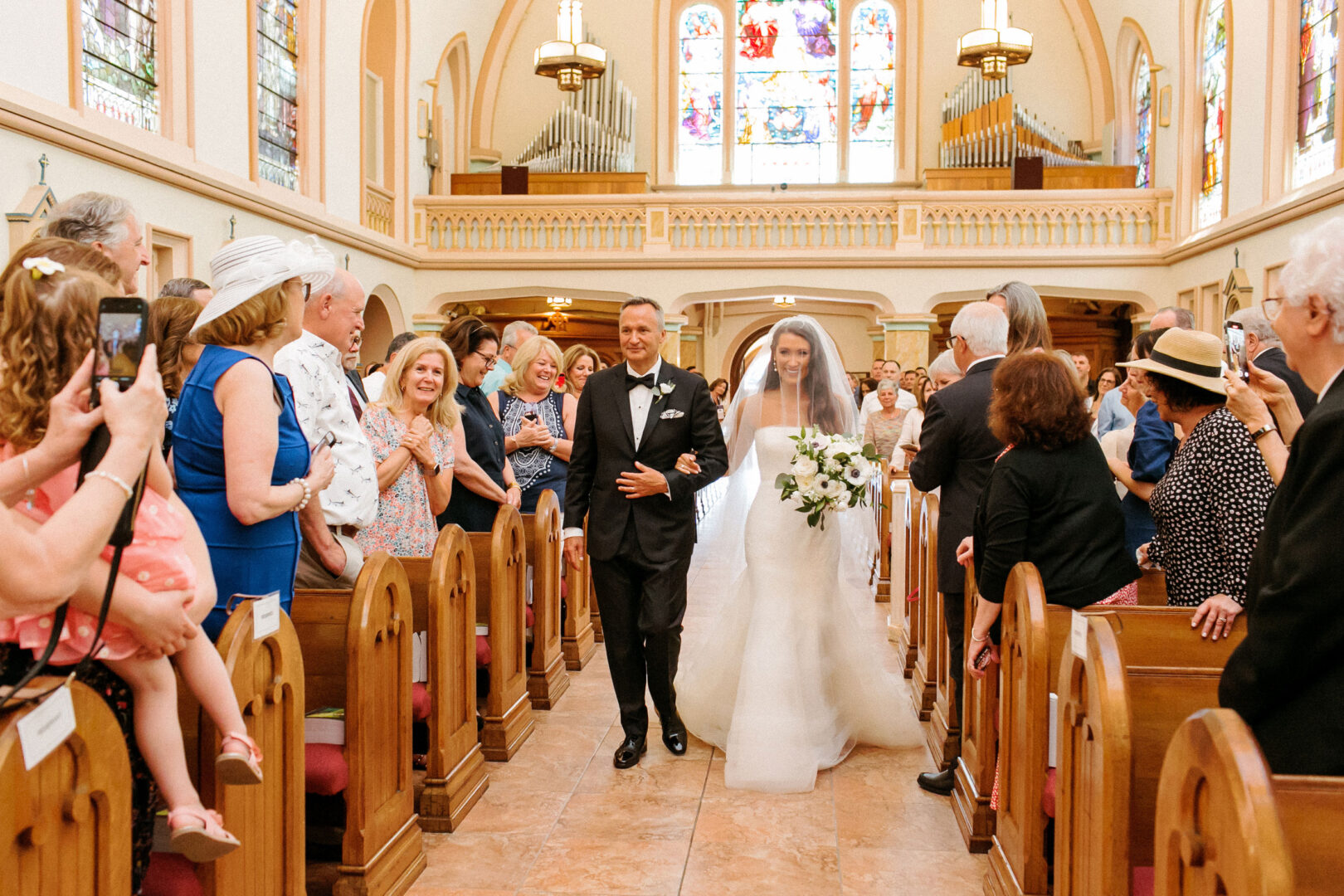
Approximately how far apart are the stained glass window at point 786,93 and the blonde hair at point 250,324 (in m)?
15.3

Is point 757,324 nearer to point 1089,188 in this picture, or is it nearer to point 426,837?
point 1089,188

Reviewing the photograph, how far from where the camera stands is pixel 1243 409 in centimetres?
265

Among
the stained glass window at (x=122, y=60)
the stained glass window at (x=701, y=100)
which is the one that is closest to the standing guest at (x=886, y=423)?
the stained glass window at (x=122, y=60)

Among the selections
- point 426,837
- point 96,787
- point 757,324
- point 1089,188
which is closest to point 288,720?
point 96,787

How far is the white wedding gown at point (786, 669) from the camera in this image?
402 cm

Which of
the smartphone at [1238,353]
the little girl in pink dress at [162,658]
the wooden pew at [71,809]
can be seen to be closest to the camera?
the wooden pew at [71,809]

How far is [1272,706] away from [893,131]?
1627 cm

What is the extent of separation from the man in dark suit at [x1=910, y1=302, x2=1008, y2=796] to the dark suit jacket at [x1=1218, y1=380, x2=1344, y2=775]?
2043mm

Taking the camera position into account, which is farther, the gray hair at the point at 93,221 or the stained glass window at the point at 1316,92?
the stained glass window at the point at 1316,92

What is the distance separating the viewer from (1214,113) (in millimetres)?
12938

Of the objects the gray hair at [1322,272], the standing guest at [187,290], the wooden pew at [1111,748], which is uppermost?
the standing guest at [187,290]

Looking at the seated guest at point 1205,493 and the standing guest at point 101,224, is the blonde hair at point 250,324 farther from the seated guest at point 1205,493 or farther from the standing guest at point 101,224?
the seated guest at point 1205,493

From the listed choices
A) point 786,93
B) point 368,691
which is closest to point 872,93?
point 786,93

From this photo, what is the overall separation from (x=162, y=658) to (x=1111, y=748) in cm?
171
